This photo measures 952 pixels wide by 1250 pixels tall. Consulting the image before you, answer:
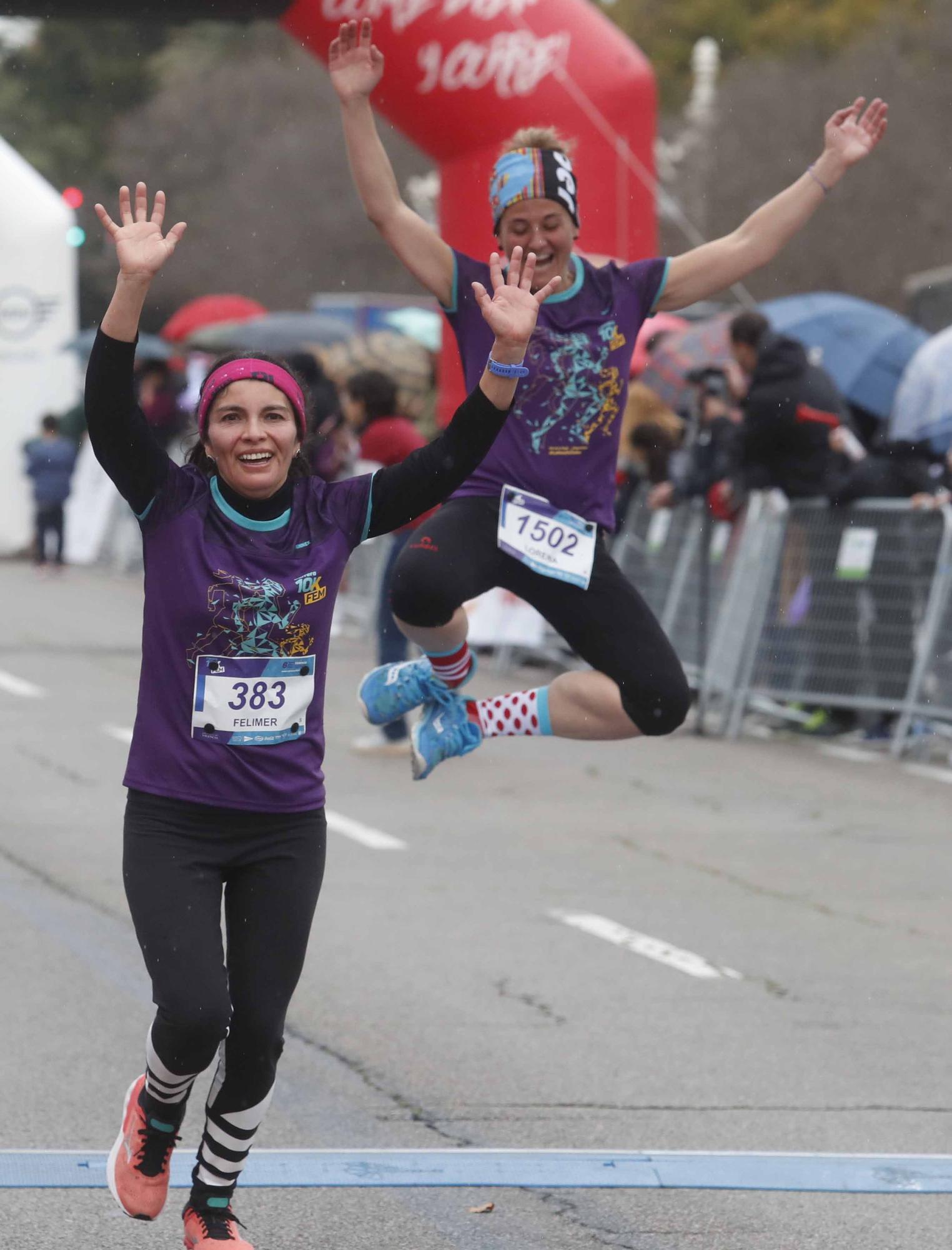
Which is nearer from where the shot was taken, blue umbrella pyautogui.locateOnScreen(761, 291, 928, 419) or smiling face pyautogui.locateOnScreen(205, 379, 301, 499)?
smiling face pyautogui.locateOnScreen(205, 379, 301, 499)

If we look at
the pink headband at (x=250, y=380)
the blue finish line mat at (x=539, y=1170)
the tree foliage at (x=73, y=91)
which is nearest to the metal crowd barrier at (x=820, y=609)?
the blue finish line mat at (x=539, y=1170)

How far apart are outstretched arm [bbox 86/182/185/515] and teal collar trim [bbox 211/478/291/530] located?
4.3 inches

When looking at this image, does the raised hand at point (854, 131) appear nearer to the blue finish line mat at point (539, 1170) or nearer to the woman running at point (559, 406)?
the woman running at point (559, 406)

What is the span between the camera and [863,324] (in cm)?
1420

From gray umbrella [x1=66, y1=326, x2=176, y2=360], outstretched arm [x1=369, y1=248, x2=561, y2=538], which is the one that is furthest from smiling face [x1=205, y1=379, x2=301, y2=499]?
gray umbrella [x1=66, y1=326, x2=176, y2=360]

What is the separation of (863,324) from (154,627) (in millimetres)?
10484

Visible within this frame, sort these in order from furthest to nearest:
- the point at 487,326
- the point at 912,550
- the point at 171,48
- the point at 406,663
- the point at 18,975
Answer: the point at 171,48, the point at 912,550, the point at 18,975, the point at 406,663, the point at 487,326

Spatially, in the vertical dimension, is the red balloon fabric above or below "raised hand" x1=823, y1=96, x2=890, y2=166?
below

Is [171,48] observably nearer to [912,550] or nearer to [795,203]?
[912,550]

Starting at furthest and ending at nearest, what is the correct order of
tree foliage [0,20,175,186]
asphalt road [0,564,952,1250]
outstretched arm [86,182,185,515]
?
tree foliage [0,20,175,186], asphalt road [0,564,952,1250], outstretched arm [86,182,185,515]

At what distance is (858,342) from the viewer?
14008 millimetres

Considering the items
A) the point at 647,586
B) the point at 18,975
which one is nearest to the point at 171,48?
the point at 647,586

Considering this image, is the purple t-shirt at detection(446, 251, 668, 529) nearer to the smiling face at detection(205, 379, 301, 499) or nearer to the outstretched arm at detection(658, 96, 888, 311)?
the outstretched arm at detection(658, 96, 888, 311)

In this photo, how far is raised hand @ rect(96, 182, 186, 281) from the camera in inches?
169
